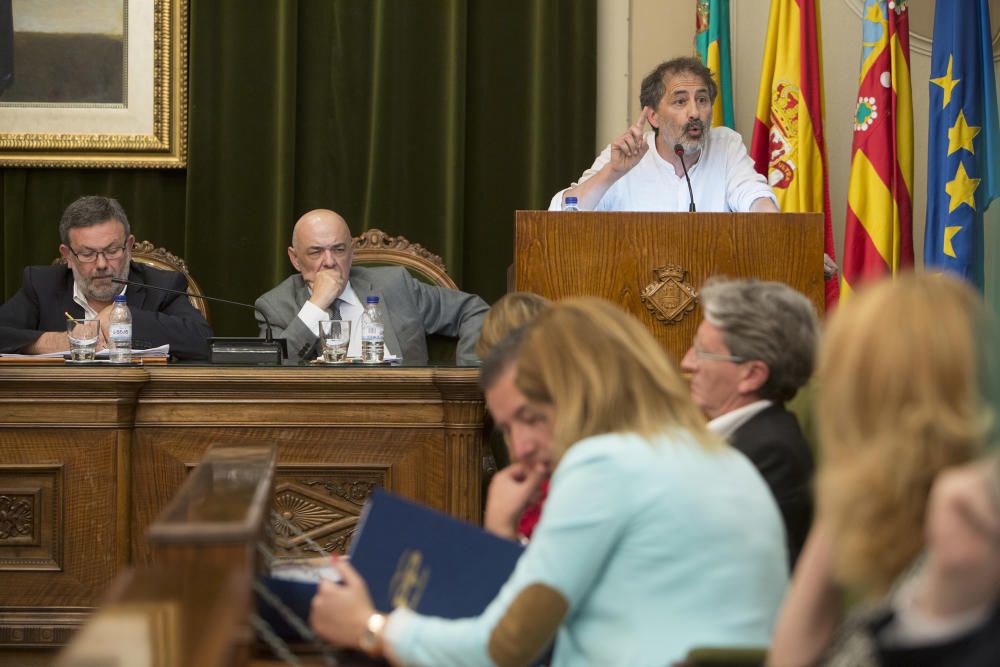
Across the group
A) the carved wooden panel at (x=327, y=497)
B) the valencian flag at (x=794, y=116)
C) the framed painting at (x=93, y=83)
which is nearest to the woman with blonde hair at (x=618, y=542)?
the carved wooden panel at (x=327, y=497)

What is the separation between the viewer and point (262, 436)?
351cm

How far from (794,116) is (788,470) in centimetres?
342

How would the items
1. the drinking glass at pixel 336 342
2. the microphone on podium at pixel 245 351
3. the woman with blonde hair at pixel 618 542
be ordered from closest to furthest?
the woman with blonde hair at pixel 618 542 < the microphone on podium at pixel 245 351 < the drinking glass at pixel 336 342

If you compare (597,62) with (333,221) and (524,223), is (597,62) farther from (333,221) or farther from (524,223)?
(524,223)

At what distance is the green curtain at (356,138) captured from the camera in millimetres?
5875

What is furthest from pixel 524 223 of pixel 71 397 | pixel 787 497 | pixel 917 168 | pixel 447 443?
pixel 917 168

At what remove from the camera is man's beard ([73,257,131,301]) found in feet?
A: 15.1

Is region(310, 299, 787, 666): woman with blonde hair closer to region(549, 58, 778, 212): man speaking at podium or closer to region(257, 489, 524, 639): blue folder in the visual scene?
region(257, 489, 524, 639): blue folder

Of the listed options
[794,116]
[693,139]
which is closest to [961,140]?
[794,116]

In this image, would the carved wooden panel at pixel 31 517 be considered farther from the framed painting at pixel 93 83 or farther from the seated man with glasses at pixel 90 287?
the framed painting at pixel 93 83

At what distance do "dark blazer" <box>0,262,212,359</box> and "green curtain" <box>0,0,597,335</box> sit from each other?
3.49 feet

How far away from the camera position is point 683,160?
451 centimetres

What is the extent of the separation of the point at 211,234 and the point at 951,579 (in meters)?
5.13

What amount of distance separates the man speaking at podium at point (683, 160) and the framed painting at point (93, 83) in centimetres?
229
